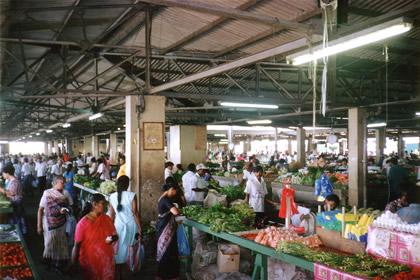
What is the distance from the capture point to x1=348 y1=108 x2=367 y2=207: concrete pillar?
12.0m

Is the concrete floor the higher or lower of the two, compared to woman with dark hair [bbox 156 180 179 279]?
lower

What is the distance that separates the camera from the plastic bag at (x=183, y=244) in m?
6.82

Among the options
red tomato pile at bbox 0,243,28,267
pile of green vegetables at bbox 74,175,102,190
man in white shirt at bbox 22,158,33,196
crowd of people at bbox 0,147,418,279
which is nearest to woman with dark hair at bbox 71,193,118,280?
crowd of people at bbox 0,147,418,279

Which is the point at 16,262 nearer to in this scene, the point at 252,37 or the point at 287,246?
the point at 287,246

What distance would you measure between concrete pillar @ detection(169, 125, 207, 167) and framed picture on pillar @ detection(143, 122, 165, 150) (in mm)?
9968

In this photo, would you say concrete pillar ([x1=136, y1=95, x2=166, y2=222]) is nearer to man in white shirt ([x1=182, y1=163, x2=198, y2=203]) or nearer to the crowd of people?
man in white shirt ([x1=182, y1=163, x2=198, y2=203])

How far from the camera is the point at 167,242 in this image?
5.97 metres

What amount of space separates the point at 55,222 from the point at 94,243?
229 cm

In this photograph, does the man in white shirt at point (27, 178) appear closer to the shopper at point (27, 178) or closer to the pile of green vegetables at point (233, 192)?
the shopper at point (27, 178)

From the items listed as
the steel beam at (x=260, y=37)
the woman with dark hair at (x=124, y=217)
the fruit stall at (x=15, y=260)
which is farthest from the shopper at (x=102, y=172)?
the woman with dark hair at (x=124, y=217)

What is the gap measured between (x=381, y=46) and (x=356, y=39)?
4.81m

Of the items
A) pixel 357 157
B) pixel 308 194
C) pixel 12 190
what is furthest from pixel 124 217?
pixel 357 157

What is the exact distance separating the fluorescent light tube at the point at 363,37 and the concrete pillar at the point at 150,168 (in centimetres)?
502

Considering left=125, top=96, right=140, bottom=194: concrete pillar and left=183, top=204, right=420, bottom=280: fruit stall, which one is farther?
left=125, top=96, right=140, bottom=194: concrete pillar
